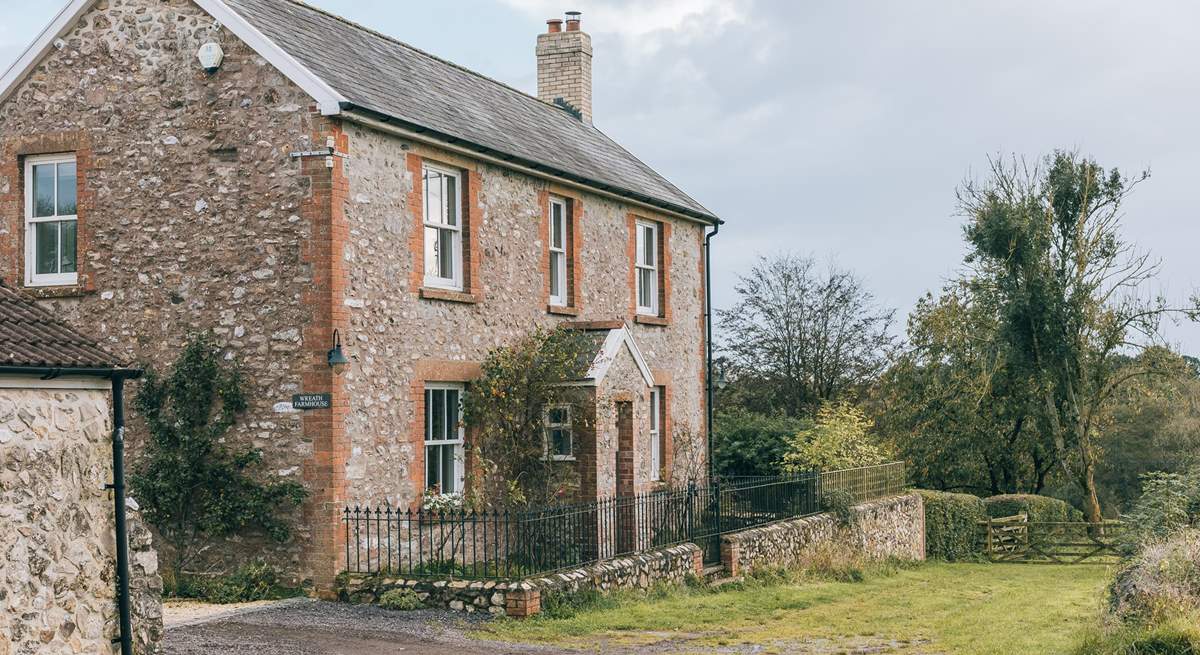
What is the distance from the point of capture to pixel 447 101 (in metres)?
20.4

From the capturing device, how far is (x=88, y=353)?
10656 mm

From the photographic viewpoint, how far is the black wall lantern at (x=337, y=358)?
15469mm

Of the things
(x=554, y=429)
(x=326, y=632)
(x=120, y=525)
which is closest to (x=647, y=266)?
(x=554, y=429)

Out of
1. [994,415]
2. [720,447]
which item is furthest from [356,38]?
[994,415]

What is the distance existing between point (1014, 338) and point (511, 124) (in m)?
20.0

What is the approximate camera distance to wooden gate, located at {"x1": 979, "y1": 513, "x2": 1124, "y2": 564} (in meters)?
30.5

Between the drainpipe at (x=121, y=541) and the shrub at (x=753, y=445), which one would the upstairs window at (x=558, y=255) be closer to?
the shrub at (x=753, y=445)

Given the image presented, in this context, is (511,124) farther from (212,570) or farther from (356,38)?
(212,570)

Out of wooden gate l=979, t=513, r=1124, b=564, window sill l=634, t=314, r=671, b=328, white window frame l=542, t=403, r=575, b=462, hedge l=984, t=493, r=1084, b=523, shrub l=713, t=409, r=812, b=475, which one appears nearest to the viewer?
white window frame l=542, t=403, r=575, b=462

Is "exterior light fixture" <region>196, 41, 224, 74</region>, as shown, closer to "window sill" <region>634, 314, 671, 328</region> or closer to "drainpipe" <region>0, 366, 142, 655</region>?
"drainpipe" <region>0, 366, 142, 655</region>

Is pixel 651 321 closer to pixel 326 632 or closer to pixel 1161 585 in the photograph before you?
pixel 326 632

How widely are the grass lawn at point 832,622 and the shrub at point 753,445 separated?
823 cm

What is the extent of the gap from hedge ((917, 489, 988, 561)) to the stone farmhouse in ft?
42.7

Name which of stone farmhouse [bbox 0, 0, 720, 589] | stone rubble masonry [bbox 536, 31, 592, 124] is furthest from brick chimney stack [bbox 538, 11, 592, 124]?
stone farmhouse [bbox 0, 0, 720, 589]
